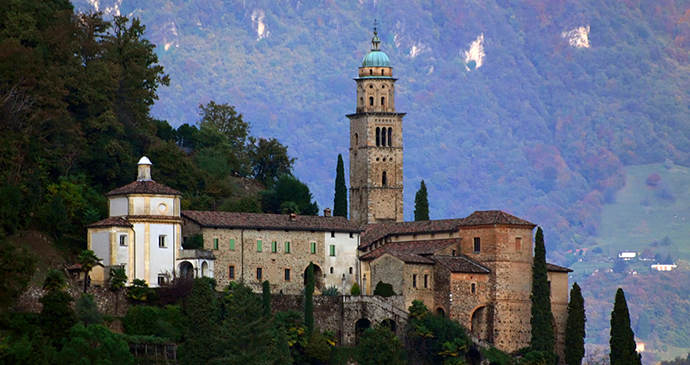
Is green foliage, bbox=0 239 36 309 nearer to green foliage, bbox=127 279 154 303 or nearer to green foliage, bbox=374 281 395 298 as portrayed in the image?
green foliage, bbox=127 279 154 303

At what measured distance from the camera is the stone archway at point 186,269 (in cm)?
7956

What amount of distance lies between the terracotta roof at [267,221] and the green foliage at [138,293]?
7206 millimetres

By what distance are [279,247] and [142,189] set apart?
9.79 metres

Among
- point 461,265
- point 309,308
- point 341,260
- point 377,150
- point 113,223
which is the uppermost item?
point 377,150

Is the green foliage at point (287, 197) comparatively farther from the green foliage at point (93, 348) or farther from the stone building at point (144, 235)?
the green foliage at point (93, 348)

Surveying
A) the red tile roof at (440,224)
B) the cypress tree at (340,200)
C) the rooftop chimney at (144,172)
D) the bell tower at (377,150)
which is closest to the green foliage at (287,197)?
the cypress tree at (340,200)

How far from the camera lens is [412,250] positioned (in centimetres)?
8750

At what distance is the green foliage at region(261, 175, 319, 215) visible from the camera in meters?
95.8

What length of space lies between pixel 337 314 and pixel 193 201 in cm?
1313

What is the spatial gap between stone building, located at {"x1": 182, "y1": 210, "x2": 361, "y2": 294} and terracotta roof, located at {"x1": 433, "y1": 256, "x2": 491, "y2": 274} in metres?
5.67

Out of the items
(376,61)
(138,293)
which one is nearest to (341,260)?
(138,293)

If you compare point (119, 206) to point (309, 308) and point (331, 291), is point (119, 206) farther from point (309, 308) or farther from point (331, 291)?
point (331, 291)

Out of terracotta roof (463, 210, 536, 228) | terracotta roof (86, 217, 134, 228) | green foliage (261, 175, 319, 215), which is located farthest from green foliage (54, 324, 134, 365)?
green foliage (261, 175, 319, 215)

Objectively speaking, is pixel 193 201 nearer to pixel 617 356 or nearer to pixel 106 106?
pixel 106 106
